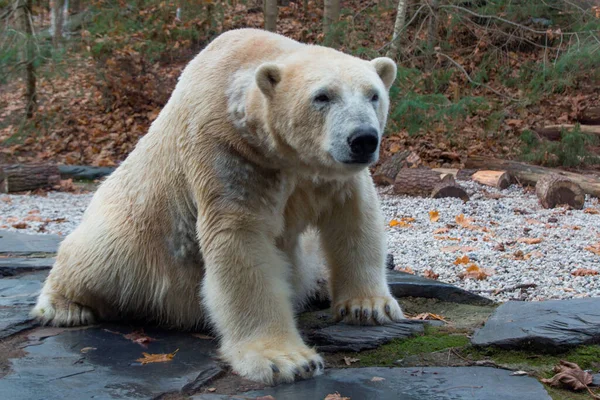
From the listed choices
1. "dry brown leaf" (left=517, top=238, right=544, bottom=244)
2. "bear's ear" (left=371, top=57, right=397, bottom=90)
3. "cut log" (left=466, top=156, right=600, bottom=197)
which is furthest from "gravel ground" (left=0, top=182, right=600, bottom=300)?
"bear's ear" (left=371, top=57, right=397, bottom=90)

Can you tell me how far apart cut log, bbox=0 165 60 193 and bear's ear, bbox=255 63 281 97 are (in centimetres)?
793

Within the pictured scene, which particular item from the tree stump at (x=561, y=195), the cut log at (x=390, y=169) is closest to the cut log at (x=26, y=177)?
the cut log at (x=390, y=169)

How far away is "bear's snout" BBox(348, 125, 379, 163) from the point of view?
274 cm

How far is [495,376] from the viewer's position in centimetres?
268

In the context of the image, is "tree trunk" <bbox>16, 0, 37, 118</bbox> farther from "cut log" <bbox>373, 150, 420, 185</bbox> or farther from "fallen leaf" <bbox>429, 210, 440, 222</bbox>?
"fallen leaf" <bbox>429, 210, 440, 222</bbox>

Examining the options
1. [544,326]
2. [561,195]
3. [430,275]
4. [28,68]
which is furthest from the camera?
[28,68]

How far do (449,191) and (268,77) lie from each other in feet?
18.0

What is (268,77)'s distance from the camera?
2922 mm

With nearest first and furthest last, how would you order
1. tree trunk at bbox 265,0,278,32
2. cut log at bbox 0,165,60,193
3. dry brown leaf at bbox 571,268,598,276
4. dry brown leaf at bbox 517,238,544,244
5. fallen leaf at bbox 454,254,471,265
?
dry brown leaf at bbox 571,268,598,276
fallen leaf at bbox 454,254,471,265
dry brown leaf at bbox 517,238,544,244
cut log at bbox 0,165,60,193
tree trunk at bbox 265,0,278,32

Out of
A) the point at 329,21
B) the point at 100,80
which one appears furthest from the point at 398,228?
the point at 100,80

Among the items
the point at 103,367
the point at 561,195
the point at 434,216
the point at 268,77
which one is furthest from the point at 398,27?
the point at 103,367

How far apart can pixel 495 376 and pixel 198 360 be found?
124 centimetres

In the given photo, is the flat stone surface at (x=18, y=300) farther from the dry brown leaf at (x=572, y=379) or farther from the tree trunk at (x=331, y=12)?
the tree trunk at (x=331, y=12)

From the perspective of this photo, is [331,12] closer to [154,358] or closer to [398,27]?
[398,27]
